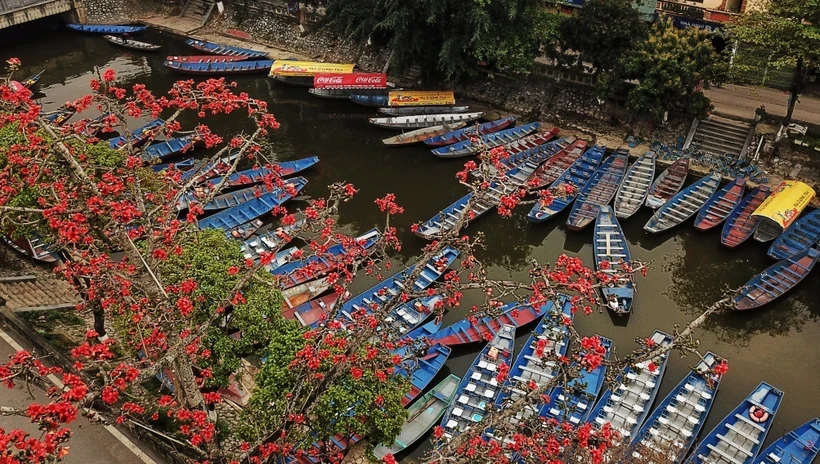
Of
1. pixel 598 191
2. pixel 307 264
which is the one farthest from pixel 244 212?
pixel 598 191

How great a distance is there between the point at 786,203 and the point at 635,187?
7151mm

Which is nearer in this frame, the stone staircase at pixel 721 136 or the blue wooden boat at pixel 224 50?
the stone staircase at pixel 721 136

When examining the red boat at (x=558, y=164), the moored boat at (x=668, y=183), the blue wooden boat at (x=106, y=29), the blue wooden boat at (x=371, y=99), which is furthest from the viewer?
the blue wooden boat at (x=106, y=29)

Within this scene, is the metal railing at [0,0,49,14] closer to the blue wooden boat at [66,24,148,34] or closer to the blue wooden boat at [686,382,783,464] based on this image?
the blue wooden boat at [66,24,148,34]

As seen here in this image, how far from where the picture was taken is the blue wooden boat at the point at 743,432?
20547 mm

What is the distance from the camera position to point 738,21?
33.0 meters

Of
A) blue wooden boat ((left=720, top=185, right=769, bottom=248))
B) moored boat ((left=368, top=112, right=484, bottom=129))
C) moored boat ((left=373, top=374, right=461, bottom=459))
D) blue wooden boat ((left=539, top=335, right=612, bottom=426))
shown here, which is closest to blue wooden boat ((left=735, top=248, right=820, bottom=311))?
blue wooden boat ((left=720, top=185, right=769, bottom=248))

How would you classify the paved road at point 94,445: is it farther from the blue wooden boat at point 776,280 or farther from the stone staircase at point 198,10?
the stone staircase at point 198,10

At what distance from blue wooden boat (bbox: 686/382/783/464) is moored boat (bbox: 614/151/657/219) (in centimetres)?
1196

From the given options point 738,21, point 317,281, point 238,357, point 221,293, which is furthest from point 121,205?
point 738,21

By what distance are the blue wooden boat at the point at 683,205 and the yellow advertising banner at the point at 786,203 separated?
2909 mm

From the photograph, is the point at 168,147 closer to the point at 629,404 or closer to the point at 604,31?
the point at 604,31

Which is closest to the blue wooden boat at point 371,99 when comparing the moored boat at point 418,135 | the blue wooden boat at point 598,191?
the moored boat at point 418,135

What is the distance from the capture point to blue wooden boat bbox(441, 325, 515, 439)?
2205 centimetres
